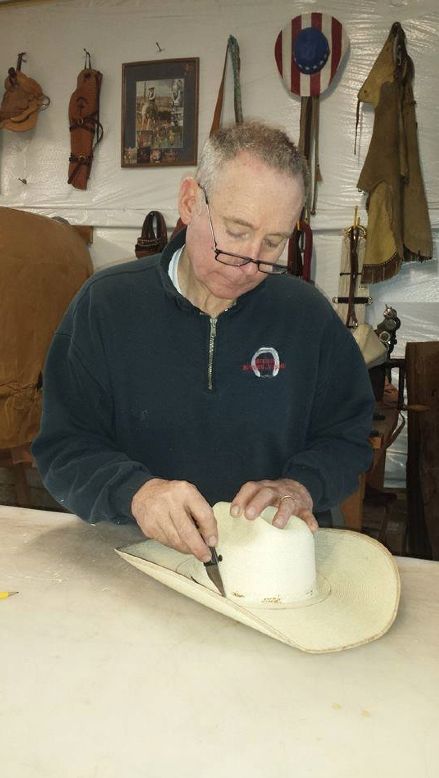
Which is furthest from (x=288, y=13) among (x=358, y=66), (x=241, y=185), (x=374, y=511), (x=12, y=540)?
(x=12, y=540)

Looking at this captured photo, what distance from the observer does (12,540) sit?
1.34m

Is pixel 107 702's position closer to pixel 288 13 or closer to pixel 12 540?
pixel 12 540

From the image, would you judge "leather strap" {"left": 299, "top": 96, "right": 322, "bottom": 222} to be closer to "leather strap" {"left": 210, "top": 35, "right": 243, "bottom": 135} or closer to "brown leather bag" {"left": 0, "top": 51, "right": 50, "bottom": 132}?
"leather strap" {"left": 210, "top": 35, "right": 243, "bottom": 135}

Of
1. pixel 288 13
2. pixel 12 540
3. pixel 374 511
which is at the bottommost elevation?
pixel 374 511

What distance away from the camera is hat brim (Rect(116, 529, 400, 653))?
3.17 ft

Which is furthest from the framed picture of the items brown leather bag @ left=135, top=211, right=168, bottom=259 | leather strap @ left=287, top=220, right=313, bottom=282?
leather strap @ left=287, top=220, right=313, bottom=282

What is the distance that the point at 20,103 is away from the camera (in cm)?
429

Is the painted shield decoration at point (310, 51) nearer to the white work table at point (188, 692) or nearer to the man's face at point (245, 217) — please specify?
the man's face at point (245, 217)

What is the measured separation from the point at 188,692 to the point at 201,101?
386 cm

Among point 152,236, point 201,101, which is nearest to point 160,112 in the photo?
point 201,101

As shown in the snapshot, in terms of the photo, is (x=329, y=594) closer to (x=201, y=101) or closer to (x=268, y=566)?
(x=268, y=566)

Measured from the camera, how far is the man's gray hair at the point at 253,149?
4.16 ft

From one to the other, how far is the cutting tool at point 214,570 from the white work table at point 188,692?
7 centimetres

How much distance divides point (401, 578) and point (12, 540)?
76 centimetres
